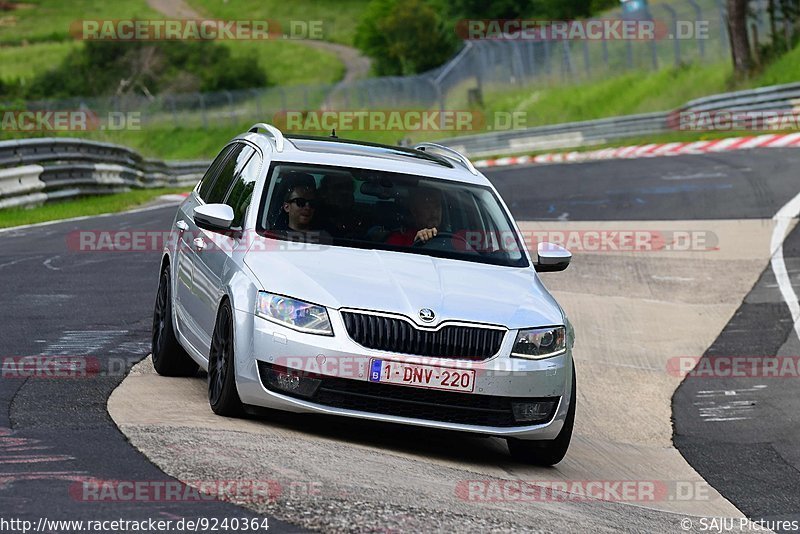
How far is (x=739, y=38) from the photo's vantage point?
4156 cm

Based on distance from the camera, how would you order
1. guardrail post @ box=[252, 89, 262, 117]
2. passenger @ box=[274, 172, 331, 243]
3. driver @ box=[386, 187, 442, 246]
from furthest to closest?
guardrail post @ box=[252, 89, 262, 117] → driver @ box=[386, 187, 442, 246] → passenger @ box=[274, 172, 331, 243]

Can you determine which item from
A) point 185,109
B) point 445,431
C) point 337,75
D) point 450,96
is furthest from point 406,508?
point 337,75

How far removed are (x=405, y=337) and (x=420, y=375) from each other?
0.21 m

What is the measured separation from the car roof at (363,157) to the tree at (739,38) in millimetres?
33336

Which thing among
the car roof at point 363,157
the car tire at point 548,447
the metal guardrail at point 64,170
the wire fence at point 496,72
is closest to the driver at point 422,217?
the car roof at point 363,157

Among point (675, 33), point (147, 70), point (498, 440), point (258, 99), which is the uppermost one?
point (498, 440)

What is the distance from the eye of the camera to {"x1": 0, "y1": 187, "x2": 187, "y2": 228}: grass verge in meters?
20.5

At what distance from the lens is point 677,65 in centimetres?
4791

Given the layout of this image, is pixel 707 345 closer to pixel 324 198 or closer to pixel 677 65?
pixel 324 198

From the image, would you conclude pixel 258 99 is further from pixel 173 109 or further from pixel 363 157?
pixel 363 157

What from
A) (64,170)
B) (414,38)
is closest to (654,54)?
(64,170)

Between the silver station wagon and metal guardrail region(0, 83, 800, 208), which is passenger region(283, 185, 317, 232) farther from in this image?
metal guardrail region(0, 83, 800, 208)

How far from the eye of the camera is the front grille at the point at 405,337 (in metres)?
7.29

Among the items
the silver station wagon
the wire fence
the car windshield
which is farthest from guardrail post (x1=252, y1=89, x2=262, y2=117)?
the car windshield
